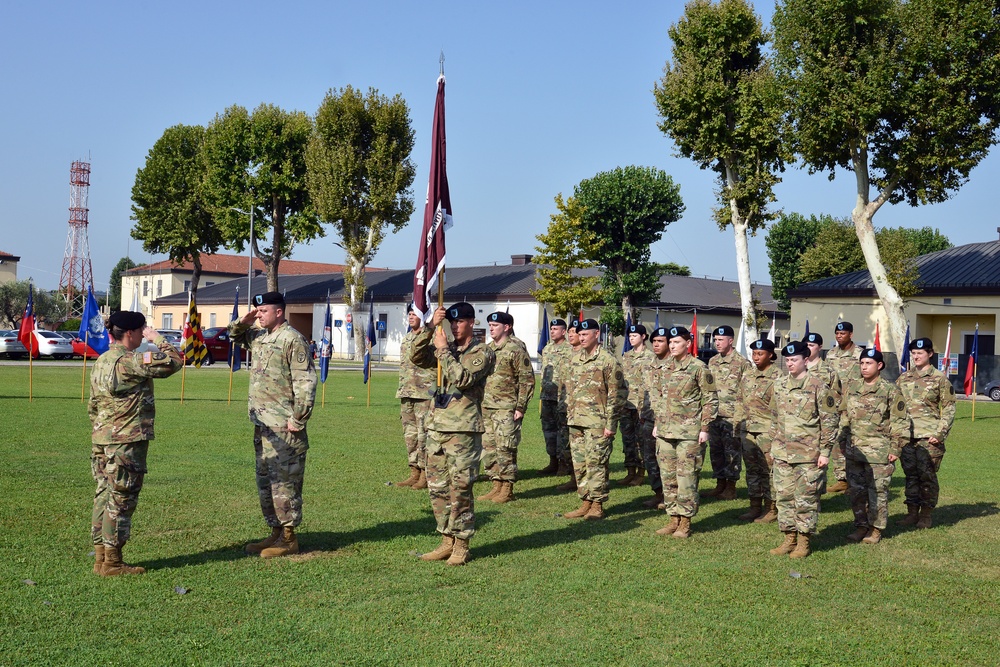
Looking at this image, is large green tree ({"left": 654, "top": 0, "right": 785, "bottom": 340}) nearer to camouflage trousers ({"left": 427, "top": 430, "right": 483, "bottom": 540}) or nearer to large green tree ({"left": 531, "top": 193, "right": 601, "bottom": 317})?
large green tree ({"left": 531, "top": 193, "right": 601, "bottom": 317})

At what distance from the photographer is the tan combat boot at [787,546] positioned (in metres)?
8.52

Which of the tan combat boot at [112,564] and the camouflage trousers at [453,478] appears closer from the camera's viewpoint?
the tan combat boot at [112,564]

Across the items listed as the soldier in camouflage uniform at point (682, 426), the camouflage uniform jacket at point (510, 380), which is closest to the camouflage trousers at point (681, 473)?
the soldier in camouflage uniform at point (682, 426)

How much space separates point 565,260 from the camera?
162 ft

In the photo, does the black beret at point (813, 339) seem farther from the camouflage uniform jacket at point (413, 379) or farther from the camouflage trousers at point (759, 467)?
the camouflage uniform jacket at point (413, 379)

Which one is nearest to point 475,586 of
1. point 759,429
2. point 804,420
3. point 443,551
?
point 443,551

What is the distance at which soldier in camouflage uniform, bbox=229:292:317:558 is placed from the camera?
296 inches

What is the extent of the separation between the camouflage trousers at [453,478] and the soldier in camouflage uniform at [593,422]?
234cm

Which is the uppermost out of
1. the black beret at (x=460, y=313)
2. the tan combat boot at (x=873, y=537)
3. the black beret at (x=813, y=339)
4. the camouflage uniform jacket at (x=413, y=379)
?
the black beret at (x=460, y=313)

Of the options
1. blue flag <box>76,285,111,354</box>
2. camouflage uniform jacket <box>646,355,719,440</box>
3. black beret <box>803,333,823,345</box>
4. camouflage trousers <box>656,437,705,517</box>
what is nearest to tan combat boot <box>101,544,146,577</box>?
camouflage trousers <box>656,437,705,517</box>

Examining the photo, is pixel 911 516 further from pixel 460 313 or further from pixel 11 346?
pixel 11 346

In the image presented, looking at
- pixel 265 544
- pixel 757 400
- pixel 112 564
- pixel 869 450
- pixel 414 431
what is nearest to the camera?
pixel 112 564

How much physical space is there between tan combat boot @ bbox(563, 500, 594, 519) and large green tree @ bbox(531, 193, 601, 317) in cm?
3857

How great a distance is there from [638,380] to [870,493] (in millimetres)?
3784
